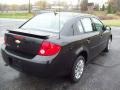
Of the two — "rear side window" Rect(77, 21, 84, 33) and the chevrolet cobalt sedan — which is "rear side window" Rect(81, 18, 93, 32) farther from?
"rear side window" Rect(77, 21, 84, 33)

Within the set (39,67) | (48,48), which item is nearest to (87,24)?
(48,48)

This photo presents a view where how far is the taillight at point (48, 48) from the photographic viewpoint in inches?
141

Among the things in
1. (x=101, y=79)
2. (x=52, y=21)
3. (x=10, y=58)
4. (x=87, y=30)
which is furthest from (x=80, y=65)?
(x=10, y=58)

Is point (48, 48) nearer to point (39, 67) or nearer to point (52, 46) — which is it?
point (52, 46)

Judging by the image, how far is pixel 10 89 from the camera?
3.93 metres

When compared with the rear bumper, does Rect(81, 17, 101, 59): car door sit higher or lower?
higher

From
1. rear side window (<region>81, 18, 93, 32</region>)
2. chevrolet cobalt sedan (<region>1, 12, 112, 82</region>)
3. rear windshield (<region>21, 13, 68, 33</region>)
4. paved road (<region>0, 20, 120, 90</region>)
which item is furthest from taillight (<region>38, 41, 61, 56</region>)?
rear side window (<region>81, 18, 93, 32</region>)

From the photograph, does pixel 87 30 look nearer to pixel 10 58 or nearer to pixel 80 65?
pixel 80 65

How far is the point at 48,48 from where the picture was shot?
3602mm

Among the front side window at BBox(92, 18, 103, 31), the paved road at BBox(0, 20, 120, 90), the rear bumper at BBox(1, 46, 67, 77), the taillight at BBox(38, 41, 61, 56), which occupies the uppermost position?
the front side window at BBox(92, 18, 103, 31)

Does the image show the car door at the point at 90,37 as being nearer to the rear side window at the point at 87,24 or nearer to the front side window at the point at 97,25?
the rear side window at the point at 87,24

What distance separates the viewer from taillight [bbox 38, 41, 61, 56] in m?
3.59

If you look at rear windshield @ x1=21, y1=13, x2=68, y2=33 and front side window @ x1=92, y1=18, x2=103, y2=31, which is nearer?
rear windshield @ x1=21, y1=13, x2=68, y2=33

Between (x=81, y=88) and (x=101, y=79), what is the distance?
29.4 inches
